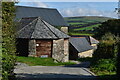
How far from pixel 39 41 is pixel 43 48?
36.6 inches

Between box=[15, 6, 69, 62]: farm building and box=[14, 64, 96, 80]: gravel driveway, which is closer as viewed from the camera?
box=[14, 64, 96, 80]: gravel driveway

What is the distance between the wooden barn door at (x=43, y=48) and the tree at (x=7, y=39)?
15474mm

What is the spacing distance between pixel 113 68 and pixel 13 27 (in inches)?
357

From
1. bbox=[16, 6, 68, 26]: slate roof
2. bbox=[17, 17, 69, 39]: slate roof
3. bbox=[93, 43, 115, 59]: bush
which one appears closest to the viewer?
bbox=[93, 43, 115, 59]: bush

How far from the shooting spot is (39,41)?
79.6ft

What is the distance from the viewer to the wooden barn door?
79.6ft

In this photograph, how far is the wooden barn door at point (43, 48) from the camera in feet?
79.6

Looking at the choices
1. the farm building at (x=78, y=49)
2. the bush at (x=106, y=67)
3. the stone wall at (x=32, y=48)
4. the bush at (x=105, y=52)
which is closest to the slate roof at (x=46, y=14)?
the farm building at (x=78, y=49)

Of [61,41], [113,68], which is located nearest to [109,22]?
[61,41]

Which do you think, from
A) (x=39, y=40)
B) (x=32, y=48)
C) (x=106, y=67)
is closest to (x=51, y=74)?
(x=106, y=67)

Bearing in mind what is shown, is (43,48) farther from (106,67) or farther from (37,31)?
(106,67)

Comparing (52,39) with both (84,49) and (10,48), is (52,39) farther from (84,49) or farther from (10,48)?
(84,49)

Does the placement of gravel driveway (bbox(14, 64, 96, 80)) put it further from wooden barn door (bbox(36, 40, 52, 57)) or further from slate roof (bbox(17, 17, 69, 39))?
slate roof (bbox(17, 17, 69, 39))

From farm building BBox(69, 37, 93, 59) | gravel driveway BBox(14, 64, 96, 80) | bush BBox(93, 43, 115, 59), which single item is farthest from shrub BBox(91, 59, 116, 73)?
farm building BBox(69, 37, 93, 59)
